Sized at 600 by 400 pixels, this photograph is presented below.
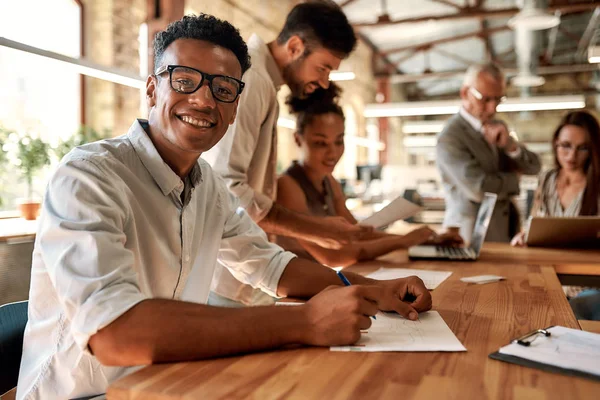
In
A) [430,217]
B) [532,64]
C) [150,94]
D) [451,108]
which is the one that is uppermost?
[532,64]

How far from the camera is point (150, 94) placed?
1360 millimetres

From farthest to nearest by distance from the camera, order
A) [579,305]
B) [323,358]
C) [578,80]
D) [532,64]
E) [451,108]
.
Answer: [578,80], [532,64], [451,108], [579,305], [323,358]

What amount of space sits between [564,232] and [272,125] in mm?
1539

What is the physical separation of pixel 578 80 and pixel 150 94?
19.2 meters

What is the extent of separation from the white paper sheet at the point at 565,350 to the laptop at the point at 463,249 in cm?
120

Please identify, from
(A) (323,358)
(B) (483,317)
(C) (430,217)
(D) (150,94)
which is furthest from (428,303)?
(C) (430,217)

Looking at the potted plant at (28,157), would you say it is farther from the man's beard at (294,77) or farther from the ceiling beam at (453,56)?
the ceiling beam at (453,56)

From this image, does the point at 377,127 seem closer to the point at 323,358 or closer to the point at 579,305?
the point at 579,305

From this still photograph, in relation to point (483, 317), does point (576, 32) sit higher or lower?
higher

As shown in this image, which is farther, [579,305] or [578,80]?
[578,80]

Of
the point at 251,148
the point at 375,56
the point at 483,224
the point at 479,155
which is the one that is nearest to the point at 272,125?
the point at 251,148

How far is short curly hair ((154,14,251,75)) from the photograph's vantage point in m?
1.30

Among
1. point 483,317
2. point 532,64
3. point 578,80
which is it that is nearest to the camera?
point 483,317

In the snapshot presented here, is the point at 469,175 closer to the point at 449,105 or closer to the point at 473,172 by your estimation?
the point at 473,172
